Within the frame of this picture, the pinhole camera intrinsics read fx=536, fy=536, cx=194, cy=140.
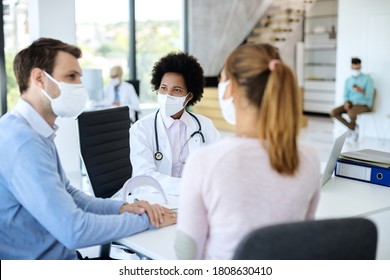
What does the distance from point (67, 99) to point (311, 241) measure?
3.58 feet

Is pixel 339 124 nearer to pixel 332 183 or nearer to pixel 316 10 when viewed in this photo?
pixel 316 10

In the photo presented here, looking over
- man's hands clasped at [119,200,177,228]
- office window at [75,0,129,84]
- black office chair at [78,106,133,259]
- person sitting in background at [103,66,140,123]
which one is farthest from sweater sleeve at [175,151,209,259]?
office window at [75,0,129,84]

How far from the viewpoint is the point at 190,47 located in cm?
1096

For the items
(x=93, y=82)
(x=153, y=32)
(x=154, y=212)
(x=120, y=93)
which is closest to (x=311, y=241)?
(x=154, y=212)

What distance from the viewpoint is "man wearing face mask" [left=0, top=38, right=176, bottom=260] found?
5.69ft

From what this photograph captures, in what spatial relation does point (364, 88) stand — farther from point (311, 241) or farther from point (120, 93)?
point (311, 241)

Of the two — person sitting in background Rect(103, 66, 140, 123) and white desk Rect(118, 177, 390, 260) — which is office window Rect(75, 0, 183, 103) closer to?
person sitting in background Rect(103, 66, 140, 123)

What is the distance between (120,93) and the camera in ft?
25.9

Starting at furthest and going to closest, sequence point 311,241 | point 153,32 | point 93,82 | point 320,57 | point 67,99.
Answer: point 320,57 < point 153,32 < point 93,82 < point 67,99 < point 311,241

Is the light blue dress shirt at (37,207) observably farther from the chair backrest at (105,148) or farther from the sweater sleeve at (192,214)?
the chair backrest at (105,148)

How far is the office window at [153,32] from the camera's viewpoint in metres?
10.1

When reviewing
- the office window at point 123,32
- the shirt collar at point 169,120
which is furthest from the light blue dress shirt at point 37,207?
the office window at point 123,32

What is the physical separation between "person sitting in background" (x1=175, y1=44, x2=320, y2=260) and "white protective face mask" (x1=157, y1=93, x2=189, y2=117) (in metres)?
1.48
